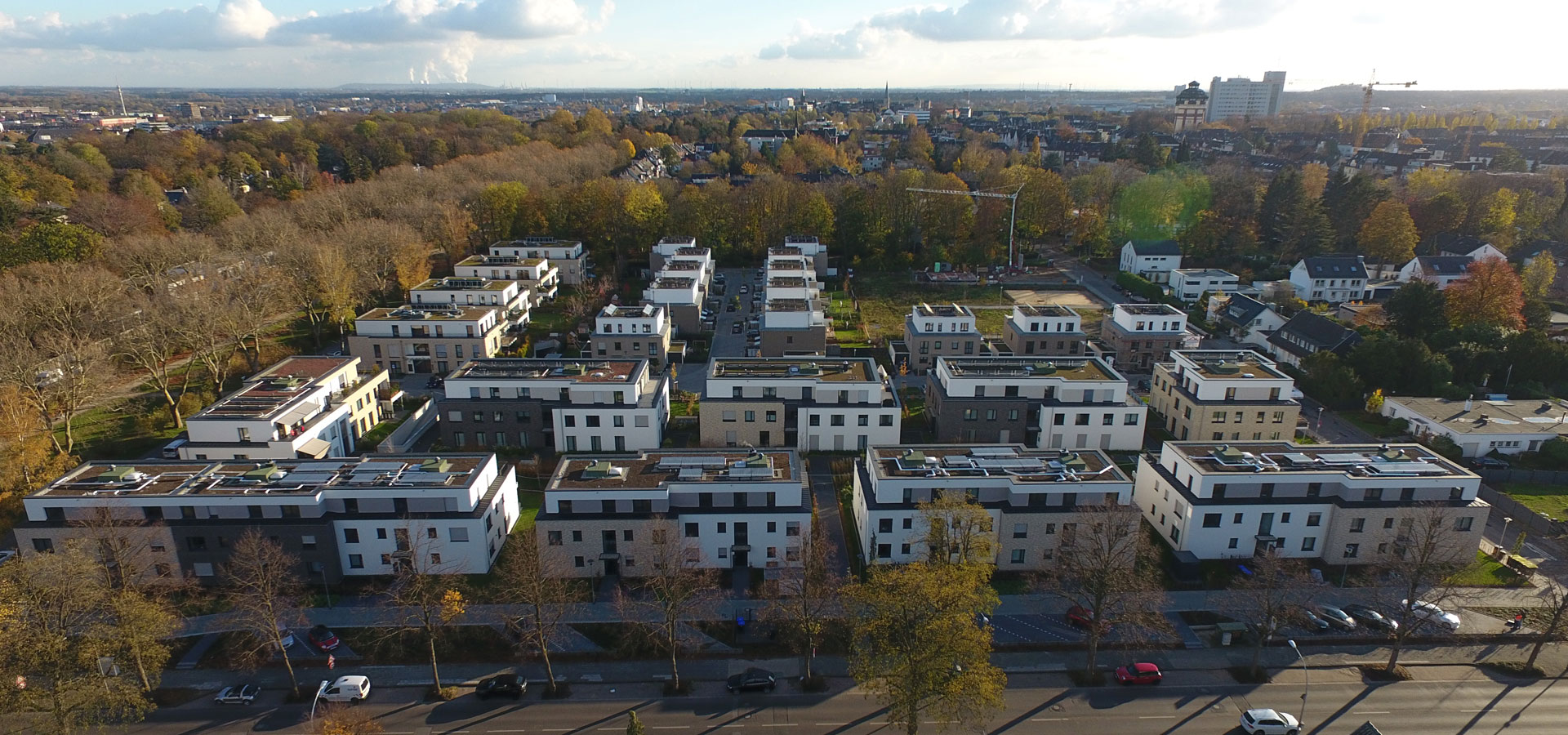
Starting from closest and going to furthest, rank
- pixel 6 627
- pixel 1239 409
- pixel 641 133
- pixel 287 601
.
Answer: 1. pixel 6 627
2. pixel 287 601
3. pixel 1239 409
4. pixel 641 133

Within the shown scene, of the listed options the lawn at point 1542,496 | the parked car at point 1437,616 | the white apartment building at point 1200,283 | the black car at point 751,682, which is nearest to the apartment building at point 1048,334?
the lawn at point 1542,496

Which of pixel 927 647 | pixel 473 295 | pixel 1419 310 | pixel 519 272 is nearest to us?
pixel 927 647

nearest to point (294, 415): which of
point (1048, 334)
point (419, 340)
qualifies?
point (419, 340)

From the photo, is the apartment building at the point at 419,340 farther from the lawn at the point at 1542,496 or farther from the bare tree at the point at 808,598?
the lawn at the point at 1542,496

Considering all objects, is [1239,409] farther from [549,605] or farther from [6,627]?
[6,627]

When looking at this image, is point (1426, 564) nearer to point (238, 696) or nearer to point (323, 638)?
point (323, 638)

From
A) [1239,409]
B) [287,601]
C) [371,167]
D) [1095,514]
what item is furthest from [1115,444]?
[371,167]

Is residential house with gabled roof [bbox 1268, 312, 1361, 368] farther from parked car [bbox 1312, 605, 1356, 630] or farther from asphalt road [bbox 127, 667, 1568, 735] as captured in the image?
asphalt road [bbox 127, 667, 1568, 735]
